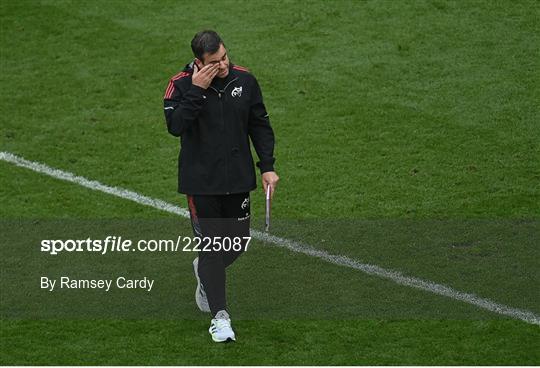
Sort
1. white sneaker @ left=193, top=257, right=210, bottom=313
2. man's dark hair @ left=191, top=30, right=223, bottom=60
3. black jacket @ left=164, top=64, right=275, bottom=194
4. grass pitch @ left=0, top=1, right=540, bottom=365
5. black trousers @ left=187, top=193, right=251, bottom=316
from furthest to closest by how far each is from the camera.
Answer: white sneaker @ left=193, top=257, right=210, bottom=313
grass pitch @ left=0, top=1, right=540, bottom=365
black trousers @ left=187, top=193, right=251, bottom=316
black jacket @ left=164, top=64, right=275, bottom=194
man's dark hair @ left=191, top=30, right=223, bottom=60

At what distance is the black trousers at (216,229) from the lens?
8805mm

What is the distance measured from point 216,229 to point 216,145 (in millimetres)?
599

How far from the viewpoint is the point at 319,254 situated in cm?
1064

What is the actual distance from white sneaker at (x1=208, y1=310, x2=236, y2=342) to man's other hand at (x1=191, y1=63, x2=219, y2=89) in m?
1.65

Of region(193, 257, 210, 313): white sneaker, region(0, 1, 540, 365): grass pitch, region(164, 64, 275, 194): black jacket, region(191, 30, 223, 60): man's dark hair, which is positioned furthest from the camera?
region(193, 257, 210, 313): white sneaker

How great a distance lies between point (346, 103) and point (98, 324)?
489 cm

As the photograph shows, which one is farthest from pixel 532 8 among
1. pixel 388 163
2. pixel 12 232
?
pixel 12 232

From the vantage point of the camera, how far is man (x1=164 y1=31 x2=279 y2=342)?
8531mm

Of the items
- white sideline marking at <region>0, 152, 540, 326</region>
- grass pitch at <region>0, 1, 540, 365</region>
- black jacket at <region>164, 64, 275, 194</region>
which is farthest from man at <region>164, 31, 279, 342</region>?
white sideline marking at <region>0, 152, 540, 326</region>

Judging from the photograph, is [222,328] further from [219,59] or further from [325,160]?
[325,160]

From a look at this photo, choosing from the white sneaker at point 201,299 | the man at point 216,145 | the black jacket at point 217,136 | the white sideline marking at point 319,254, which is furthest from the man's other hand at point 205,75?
the white sideline marking at point 319,254

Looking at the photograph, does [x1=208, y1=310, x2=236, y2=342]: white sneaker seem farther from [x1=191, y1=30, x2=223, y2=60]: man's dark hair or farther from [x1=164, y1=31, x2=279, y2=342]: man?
[x1=191, y1=30, x2=223, y2=60]: man's dark hair

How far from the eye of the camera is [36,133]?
1310cm

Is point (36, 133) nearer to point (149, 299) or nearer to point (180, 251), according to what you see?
point (180, 251)
